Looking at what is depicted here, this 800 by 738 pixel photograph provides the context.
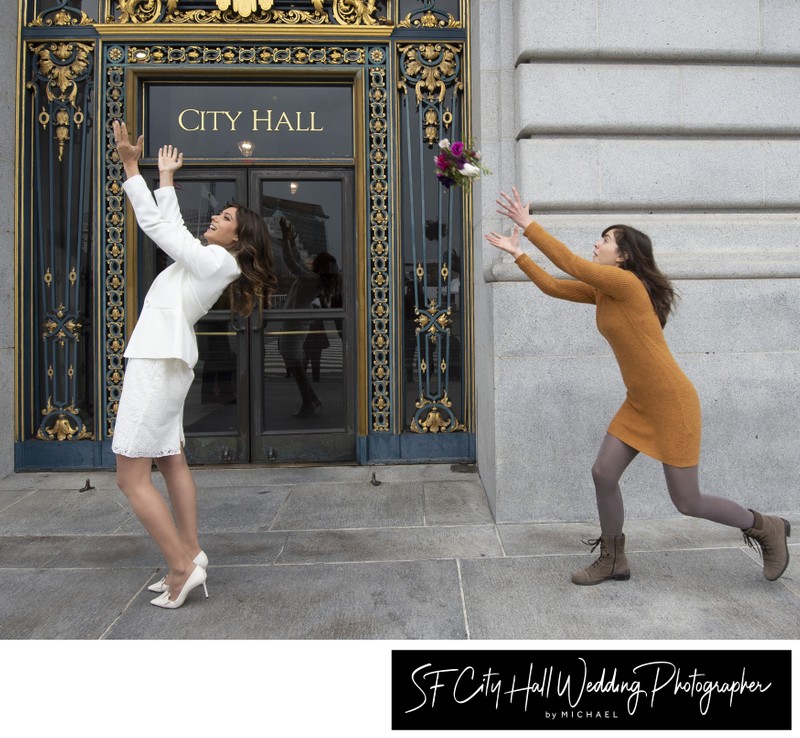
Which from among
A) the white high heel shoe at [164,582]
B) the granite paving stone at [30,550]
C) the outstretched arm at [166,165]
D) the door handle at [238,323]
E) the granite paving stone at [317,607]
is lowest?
the granite paving stone at [317,607]

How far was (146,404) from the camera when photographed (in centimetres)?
371

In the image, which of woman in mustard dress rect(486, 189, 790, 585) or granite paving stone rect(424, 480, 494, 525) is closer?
woman in mustard dress rect(486, 189, 790, 585)

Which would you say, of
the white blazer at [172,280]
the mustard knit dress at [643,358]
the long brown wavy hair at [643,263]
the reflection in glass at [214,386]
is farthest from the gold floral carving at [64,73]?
the long brown wavy hair at [643,263]

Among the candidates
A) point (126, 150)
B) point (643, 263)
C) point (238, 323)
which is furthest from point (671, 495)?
point (238, 323)

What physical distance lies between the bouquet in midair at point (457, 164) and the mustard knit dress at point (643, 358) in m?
0.57

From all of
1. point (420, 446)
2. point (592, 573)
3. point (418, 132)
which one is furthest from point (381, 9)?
point (592, 573)

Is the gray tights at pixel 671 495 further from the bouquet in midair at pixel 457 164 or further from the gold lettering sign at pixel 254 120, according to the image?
the gold lettering sign at pixel 254 120

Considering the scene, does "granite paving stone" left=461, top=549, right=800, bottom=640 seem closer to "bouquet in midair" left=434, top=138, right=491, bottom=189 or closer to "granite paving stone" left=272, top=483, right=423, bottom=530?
"granite paving stone" left=272, top=483, right=423, bottom=530

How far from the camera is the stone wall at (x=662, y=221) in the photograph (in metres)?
5.31

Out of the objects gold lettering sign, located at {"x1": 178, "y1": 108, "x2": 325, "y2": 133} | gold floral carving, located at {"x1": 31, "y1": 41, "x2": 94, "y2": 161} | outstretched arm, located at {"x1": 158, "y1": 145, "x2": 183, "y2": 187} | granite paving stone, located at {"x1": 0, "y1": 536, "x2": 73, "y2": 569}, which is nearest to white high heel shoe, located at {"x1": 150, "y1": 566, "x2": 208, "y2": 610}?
granite paving stone, located at {"x1": 0, "y1": 536, "x2": 73, "y2": 569}

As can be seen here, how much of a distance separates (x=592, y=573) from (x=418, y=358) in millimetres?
3292

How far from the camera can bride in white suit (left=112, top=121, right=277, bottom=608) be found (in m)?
3.66

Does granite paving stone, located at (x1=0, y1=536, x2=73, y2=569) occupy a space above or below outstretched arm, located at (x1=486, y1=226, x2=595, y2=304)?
below

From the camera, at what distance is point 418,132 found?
22.7 feet
